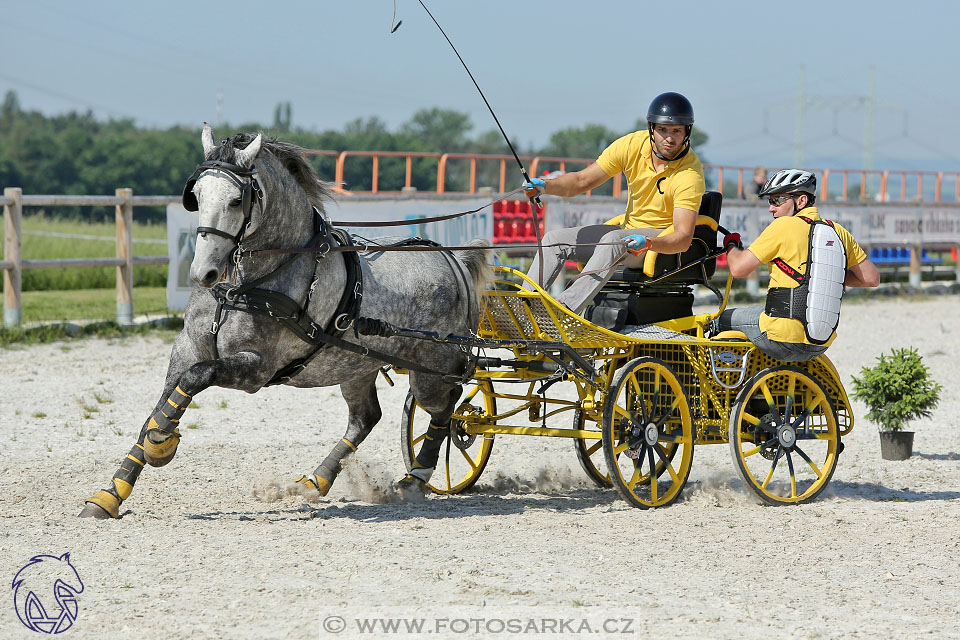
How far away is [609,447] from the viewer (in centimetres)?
618

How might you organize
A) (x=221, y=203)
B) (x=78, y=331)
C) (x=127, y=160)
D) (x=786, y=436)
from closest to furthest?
(x=221, y=203)
(x=786, y=436)
(x=78, y=331)
(x=127, y=160)

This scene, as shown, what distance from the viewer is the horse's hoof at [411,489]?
6.79 meters

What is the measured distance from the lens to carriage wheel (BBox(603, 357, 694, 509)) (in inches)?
247

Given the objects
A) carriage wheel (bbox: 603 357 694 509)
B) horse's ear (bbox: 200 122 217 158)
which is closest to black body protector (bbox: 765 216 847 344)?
carriage wheel (bbox: 603 357 694 509)

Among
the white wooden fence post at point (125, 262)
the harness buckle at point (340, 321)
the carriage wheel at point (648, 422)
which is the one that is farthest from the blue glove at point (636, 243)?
the white wooden fence post at point (125, 262)

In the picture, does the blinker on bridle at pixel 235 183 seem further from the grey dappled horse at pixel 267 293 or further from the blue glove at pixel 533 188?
the blue glove at pixel 533 188

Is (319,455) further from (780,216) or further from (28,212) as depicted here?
(28,212)

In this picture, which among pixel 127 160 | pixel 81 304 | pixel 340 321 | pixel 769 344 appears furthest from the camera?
pixel 127 160

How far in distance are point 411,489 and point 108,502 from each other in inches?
71.6

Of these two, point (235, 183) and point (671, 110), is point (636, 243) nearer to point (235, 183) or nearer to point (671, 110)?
point (671, 110)

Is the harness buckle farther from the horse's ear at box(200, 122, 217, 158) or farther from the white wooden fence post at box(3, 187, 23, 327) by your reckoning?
the white wooden fence post at box(3, 187, 23, 327)

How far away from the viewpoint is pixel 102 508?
18.4 feet

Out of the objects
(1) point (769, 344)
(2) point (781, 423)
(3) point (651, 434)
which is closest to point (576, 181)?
(1) point (769, 344)

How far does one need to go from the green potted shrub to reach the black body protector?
205 cm
